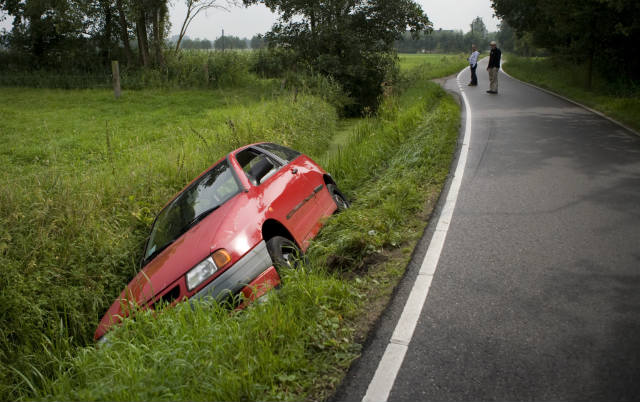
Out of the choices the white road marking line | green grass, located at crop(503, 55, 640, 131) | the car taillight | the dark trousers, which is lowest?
the white road marking line

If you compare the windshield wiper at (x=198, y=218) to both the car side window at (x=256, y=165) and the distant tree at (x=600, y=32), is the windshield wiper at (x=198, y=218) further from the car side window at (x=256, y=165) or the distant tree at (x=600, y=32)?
the distant tree at (x=600, y=32)

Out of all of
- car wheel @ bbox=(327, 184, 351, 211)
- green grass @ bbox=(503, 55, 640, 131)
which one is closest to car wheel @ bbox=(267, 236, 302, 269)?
car wheel @ bbox=(327, 184, 351, 211)

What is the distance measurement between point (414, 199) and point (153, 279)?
359 cm

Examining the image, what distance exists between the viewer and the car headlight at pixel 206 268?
4.20 meters

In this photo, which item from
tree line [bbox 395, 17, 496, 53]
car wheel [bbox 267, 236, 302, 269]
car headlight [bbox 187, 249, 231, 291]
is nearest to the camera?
car headlight [bbox 187, 249, 231, 291]

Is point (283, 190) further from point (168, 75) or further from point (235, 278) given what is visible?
point (168, 75)

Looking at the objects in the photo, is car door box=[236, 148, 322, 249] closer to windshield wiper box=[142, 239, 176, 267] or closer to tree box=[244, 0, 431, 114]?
windshield wiper box=[142, 239, 176, 267]

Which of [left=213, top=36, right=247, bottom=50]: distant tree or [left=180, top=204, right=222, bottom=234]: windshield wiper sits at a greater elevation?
[left=213, top=36, right=247, bottom=50]: distant tree

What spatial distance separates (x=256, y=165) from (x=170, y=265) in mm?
1749

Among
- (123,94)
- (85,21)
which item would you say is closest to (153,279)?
(123,94)

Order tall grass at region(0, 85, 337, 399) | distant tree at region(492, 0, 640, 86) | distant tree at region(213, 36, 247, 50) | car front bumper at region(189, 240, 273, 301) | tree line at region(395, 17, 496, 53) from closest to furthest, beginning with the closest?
car front bumper at region(189, 240, 273, 301) → tall grass at region(0, 85, 337, 399) → distant tree at region(492, 0, 640, 86) → distant tree at region(213, 36, 247, 50) → tree line at region(395, 17, 496, 53)

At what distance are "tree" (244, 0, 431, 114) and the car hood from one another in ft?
56.9

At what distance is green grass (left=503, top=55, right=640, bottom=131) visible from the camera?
12391 mm

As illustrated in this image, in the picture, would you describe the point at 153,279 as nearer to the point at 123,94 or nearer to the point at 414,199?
the point at 414,199
